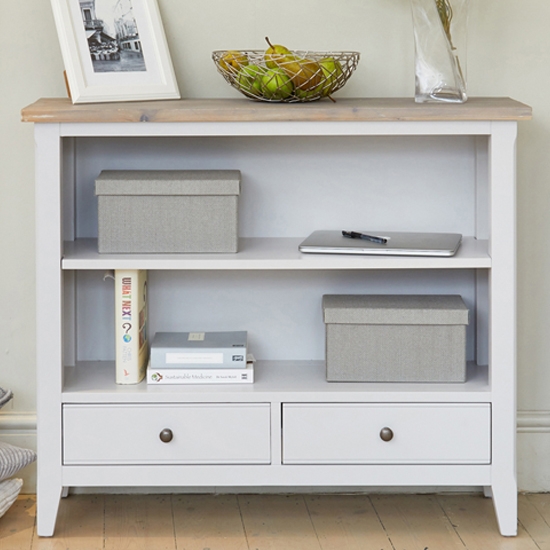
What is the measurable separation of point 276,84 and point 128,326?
2.07ft

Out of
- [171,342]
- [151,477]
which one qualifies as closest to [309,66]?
[171,342]

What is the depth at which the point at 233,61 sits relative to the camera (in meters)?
1.81

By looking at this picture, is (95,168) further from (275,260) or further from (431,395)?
(431,395)

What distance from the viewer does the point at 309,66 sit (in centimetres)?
178

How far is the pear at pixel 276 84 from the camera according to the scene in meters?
1.78

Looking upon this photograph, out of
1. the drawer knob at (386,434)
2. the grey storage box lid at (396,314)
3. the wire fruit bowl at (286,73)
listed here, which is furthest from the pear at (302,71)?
the drawer knob at (386,434)

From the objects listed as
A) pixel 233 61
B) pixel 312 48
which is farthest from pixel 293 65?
pixel 312 48

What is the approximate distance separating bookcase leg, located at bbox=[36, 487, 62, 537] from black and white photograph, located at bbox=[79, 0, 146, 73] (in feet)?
3.10

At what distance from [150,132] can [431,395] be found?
84 centimetres

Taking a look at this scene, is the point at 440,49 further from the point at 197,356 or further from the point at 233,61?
the point at 197,356

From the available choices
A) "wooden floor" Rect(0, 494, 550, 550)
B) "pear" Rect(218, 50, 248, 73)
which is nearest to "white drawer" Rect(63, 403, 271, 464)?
"wooden floor" Rect(0, 494, 550, 550)

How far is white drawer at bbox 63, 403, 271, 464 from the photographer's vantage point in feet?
6.07

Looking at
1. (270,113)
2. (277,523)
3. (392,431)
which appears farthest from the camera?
(277,523)

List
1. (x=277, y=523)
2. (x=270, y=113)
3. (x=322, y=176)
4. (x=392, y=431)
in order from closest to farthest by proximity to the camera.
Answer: (x=270, y=113), (x=392, y=431), (x=277, y=523), (x=322, y=176)
